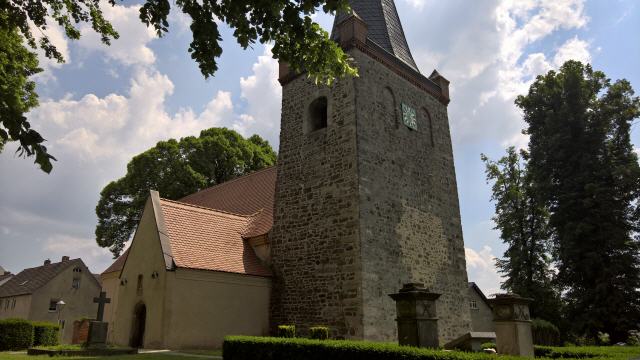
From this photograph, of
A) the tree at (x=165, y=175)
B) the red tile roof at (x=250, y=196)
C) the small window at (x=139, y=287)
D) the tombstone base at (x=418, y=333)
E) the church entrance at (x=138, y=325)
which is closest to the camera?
the tombstone base at (x=418, y=333)

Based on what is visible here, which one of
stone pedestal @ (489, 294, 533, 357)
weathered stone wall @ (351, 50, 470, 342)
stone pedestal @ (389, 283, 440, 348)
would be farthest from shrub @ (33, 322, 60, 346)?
stone pedestal @ (489, 294, 533, 357)

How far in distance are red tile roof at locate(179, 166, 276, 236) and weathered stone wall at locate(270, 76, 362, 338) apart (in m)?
2.14

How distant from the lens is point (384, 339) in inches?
550

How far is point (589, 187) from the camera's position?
20938 mm

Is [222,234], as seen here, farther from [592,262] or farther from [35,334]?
[592,262]

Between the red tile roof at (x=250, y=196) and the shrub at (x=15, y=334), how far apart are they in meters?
9.78

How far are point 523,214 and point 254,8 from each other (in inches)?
982

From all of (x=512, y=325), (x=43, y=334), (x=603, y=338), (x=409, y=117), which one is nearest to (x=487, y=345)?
(x=512, y=325)

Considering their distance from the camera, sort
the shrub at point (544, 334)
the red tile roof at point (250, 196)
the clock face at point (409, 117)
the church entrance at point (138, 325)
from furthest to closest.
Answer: the red tile roof at point (250, 196) → the shrub at point (544, 334) → the clock face at point (409, 117) → the church entrance at point (138, 325)

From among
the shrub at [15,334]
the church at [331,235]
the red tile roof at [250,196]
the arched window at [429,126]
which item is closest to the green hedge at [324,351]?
the church at [331,235]

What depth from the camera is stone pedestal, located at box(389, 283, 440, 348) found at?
387 inches

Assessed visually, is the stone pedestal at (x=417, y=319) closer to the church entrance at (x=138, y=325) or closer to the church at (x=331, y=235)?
the church at (x=331, y=235)

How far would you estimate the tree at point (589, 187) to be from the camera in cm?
1981

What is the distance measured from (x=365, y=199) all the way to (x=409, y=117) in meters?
4.92
